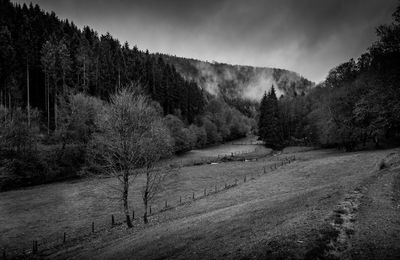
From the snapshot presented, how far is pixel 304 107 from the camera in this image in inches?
4065

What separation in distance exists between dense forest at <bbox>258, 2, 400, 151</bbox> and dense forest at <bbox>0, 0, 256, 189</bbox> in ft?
77.4

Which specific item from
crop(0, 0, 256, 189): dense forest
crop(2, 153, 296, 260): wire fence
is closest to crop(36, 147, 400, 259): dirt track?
crop(2, 153, 296, 260): wire fence

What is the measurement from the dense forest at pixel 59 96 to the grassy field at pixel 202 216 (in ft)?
27.6

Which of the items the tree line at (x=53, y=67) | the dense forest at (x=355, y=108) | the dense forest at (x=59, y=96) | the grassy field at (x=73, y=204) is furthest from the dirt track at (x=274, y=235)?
the tree line at (x=53, y=67)

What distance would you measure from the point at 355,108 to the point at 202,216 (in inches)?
1699

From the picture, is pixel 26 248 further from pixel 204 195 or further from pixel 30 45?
pixel 30 45

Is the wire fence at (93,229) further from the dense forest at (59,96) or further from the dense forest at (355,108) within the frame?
the dense forest at (355,108)

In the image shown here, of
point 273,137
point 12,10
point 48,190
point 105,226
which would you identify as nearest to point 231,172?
point 105,226

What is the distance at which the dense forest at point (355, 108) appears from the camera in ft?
73.6

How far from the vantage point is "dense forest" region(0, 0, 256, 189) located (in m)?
46.7

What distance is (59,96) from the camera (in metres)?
60.6

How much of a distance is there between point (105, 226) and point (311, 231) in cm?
2044

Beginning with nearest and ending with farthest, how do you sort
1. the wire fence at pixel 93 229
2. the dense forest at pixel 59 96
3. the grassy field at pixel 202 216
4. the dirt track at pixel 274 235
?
the dirt track at pixel 274 235
the grassy field at pixel 202 216
the wire fence at pixel 93 229
the dense forest at pixel 59 96

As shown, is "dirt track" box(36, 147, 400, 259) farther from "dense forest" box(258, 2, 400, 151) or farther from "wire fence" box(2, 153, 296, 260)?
"dense forest" box(258, 2, 400, 151)
